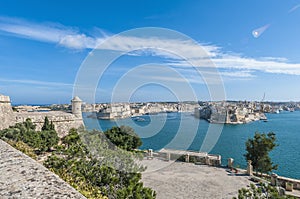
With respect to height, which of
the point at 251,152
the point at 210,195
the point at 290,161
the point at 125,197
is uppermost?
the point at 125,197

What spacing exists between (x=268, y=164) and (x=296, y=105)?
136782 millimetres

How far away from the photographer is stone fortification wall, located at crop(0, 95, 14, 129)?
1559 cm

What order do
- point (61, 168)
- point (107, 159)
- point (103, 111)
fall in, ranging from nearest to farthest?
point (61, 168)
point (107, 159)
point (103, 111)

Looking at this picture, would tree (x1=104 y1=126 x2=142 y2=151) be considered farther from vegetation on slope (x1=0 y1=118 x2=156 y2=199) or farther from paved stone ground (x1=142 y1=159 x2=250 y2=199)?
vegetation on slope (x1=0 y1=118 x2=156 y2=199)

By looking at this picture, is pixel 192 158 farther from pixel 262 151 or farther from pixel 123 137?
pixel 123 137

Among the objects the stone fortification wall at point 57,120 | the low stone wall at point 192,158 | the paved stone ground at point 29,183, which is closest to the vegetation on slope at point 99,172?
the paved stone ground at point 29,183

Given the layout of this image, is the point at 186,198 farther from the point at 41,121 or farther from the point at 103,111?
the point at 103,111

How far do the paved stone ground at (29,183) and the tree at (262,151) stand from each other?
13.1 meters

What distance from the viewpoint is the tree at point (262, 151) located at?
1282 cm

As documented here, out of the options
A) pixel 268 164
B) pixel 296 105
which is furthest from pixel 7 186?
pixel 296 105

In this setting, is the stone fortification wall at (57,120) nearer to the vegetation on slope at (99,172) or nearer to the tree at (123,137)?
the tree at (123,137)

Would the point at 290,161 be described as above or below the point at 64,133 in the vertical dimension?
below

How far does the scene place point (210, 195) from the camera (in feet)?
30.2

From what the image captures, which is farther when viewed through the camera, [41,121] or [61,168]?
[41,121]
